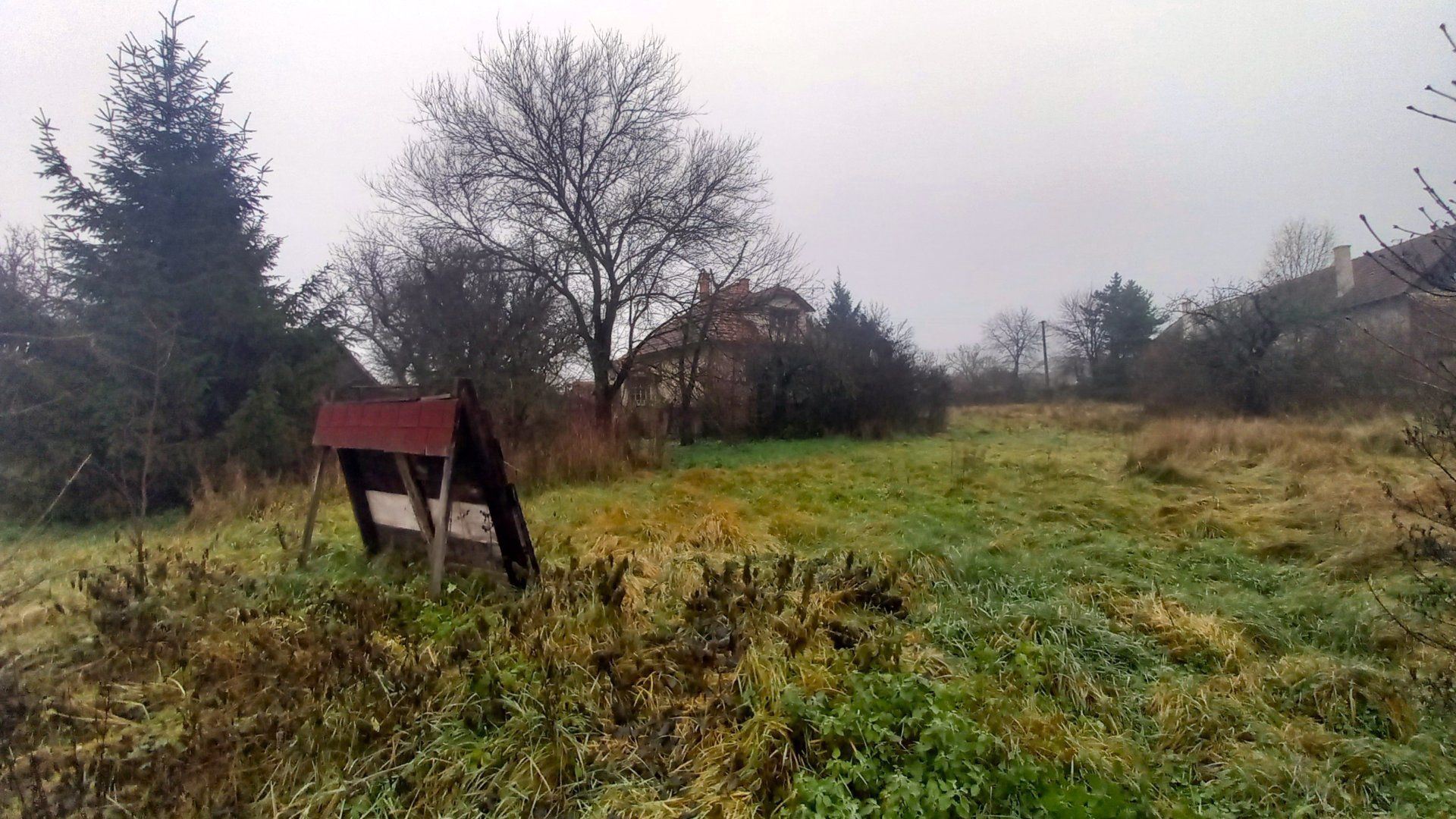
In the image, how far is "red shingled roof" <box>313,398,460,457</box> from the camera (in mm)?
4093

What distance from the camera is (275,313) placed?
34.9 ft

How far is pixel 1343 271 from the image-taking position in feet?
68.8

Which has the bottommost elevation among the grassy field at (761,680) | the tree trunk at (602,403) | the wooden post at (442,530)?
the grassy field at (761,680)

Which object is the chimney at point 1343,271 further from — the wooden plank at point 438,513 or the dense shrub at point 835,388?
the wooden plank at point 438,513

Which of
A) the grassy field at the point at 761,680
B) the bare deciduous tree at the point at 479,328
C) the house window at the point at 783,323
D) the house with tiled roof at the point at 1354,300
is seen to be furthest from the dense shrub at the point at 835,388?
the grassy field at the point at 761,680

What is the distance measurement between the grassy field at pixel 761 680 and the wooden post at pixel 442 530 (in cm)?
Answer: 17

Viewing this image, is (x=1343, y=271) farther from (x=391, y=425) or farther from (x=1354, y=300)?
(x=391, y=425)

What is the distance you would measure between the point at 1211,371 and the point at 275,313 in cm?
2129

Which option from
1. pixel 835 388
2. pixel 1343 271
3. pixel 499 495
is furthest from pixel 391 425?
pixel 1343 271

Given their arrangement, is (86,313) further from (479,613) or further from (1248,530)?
(1248,530)

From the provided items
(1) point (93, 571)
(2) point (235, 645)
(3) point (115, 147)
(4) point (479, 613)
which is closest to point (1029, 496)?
(4) point (479, 613)

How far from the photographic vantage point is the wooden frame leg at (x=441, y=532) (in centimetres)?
404

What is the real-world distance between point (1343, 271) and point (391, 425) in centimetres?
2746

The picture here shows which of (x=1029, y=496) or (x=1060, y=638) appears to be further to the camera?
(x=1029, y=496)
